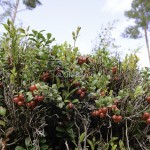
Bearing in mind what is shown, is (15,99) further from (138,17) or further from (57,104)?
(138,17)

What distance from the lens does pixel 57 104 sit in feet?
6.38

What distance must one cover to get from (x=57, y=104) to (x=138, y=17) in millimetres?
23742

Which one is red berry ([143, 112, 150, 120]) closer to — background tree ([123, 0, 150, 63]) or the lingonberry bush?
the lingonberry bush

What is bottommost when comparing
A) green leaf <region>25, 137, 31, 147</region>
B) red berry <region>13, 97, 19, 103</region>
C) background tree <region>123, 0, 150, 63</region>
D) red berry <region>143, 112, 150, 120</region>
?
green leaf <region>25, 137, 31, 147</region>

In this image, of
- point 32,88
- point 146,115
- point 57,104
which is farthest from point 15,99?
point 146,115

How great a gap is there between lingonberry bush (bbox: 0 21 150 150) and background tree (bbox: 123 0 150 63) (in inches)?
897

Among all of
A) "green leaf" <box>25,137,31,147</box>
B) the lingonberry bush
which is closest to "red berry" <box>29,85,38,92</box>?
the lingonberry bush

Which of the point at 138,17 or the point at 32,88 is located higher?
the point at 138,17

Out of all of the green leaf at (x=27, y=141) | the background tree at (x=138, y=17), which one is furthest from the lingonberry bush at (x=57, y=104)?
the background tree at (x=138, y=17)

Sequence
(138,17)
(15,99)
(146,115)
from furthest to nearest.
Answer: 1. (138,17)
2. (146,115)
3. (15,99)

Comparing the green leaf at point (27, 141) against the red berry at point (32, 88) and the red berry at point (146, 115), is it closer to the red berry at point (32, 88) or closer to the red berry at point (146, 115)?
the red berry at point (32, 88)

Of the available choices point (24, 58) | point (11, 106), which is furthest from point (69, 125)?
point (24, 58)

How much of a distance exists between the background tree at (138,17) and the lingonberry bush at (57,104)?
2279 centimetres

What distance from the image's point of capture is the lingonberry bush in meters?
1.92
